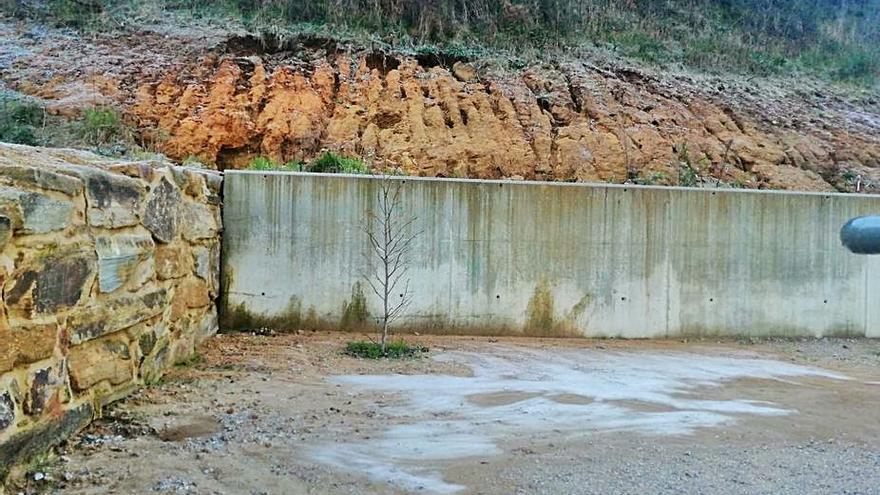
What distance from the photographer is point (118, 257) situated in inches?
156

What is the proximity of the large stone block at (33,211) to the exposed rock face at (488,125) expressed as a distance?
22.9ft

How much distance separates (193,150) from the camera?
988 cm

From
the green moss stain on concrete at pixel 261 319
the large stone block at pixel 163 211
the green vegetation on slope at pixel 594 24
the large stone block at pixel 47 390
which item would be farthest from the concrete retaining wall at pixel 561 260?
the green vegetation on slope at pixel 594 24

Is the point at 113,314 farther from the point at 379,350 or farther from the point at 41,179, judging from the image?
the point at 379,350

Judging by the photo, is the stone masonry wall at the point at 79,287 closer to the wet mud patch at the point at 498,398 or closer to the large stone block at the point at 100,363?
the large stone block at the point at 100,363

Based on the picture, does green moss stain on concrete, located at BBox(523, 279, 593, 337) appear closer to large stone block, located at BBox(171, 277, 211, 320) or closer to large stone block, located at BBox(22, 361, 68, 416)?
large stone block, located at BBox(171, 277, 211, 320)

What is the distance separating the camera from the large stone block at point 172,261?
4.76 m

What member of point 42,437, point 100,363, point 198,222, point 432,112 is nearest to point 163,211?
point 198,222

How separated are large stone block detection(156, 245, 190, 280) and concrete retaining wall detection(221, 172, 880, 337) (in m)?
1.68

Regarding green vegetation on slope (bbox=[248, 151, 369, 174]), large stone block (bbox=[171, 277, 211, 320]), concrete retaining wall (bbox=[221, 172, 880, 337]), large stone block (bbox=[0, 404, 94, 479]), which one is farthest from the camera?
green vegetation on slope (bbox=[248, 151, 369, 174])

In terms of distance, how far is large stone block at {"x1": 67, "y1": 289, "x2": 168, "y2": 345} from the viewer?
3422mm

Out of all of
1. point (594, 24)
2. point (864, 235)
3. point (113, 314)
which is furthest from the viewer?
point (594, 24)

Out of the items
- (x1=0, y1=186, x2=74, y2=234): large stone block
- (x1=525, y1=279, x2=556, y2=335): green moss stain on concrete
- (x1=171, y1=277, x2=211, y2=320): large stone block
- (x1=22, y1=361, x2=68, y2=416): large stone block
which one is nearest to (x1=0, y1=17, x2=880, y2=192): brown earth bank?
(x1=525, y1=279, x2=556, y2=335): green moss stain on concrete

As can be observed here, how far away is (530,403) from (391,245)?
10.6 ft
